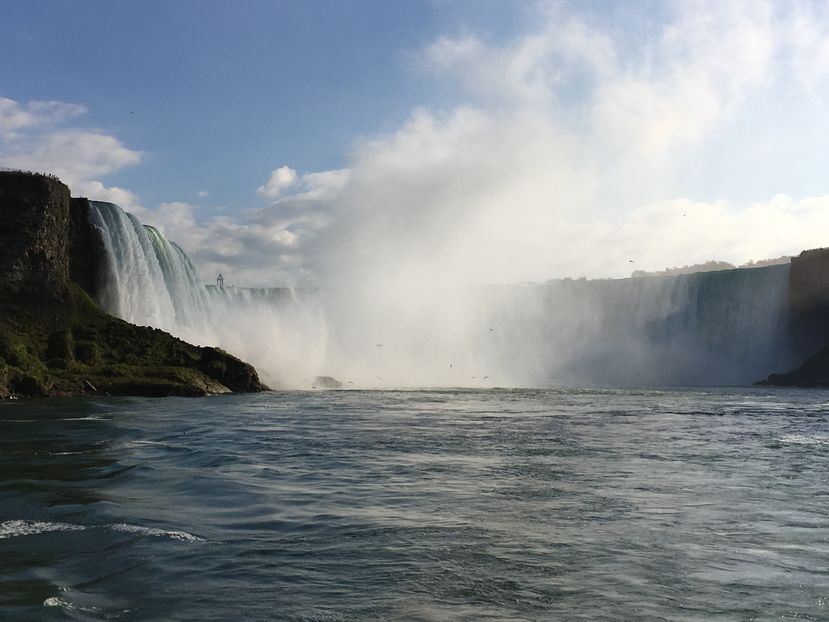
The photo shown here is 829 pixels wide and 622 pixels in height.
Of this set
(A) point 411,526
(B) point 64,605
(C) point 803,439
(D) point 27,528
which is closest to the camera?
(B) point 64,605

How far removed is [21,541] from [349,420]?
16.3 m

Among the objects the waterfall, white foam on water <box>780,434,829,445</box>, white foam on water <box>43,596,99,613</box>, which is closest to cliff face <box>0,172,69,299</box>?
the waterfall

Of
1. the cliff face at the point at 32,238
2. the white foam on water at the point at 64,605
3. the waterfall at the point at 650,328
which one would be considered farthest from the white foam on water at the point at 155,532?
the waterfall at the point at 650,328

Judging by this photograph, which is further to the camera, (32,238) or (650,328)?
(650,328)

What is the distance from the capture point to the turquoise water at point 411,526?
Result: 6.18 metres

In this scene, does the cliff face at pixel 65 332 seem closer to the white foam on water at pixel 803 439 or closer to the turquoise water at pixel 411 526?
the turquoise water at pixel 411 526

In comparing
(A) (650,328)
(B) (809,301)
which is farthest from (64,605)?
(A) (650,328)

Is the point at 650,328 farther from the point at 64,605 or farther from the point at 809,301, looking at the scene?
the point at 64,605

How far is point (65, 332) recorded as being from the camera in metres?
39.4

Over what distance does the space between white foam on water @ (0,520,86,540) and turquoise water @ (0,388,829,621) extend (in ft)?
0.07

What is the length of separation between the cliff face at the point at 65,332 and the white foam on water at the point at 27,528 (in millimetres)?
27472

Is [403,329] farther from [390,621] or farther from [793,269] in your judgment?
[390,621]

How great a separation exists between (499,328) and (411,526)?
229 ft

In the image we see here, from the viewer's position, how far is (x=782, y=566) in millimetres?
7254
